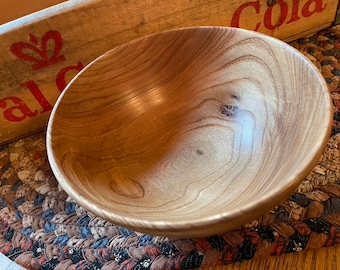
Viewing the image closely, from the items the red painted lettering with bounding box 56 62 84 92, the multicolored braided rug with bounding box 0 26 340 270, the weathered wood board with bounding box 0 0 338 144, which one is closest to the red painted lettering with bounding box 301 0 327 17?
the weathered wood board with bounding box 0 0 338 144

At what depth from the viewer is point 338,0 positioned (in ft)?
2.43

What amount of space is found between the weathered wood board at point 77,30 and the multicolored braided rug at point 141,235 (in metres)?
0.15

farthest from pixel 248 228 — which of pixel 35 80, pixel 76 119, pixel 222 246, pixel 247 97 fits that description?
pixel 35 80

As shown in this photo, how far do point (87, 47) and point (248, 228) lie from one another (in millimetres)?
395

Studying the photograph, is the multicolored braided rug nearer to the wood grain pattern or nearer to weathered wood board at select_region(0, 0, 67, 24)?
the wood grain pattern

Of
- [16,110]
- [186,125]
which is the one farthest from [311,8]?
[16,110]

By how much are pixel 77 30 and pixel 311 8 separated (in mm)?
447

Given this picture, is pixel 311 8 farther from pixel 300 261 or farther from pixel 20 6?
pixel 20 6

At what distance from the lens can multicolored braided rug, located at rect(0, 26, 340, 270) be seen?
0.52 m

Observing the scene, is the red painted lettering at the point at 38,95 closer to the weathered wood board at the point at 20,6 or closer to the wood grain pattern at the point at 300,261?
the weathered wood board at the point at 20,6

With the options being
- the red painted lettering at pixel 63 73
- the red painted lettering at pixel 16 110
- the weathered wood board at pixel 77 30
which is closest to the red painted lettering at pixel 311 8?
the weathered wood board at pixel 77 30

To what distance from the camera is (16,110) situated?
26.9 inches

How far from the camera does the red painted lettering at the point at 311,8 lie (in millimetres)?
720

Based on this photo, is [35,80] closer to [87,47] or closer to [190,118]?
[87,47]
